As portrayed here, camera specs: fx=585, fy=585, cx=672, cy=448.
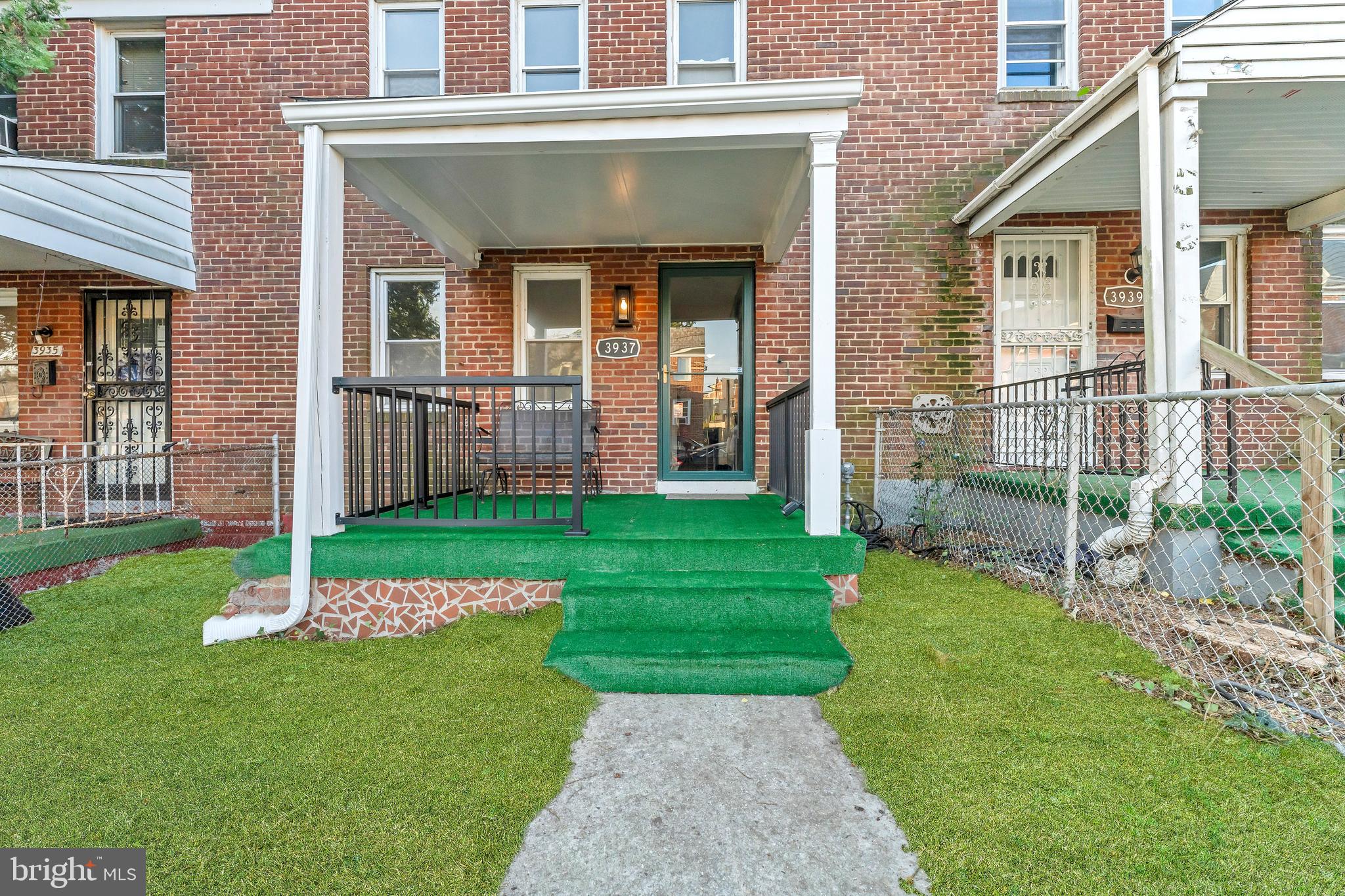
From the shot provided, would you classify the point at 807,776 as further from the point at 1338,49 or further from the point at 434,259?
the point at 434,259

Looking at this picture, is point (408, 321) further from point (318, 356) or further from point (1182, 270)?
point (1182, 270)

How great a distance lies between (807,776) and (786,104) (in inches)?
115

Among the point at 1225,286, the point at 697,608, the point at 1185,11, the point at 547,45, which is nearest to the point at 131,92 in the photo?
the point at 547,45

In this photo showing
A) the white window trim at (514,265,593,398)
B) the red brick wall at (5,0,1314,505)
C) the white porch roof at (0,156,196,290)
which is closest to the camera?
the white porch roof at (0,156,196,290)

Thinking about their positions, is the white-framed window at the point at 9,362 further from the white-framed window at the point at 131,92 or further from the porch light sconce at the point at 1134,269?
the porch light sconce at the point at 1134,269

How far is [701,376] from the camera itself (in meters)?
5.41

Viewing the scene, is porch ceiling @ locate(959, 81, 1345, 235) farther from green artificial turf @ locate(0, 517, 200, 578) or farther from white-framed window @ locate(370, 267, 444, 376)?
green artificial turf @ locate(0, 517, 200, 578)

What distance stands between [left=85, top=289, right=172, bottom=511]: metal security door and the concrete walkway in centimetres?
577

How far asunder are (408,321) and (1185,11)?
7.53 metres

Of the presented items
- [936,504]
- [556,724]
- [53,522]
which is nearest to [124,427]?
[53,522]

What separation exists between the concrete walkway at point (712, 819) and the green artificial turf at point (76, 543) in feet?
14.3

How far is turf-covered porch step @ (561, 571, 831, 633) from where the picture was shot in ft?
8.82

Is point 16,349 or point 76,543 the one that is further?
point 16,349

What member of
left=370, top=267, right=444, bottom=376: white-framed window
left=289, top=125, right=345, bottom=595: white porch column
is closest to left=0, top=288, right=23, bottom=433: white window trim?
left=370, top=267, right=444, bottom=376: white-framed window
